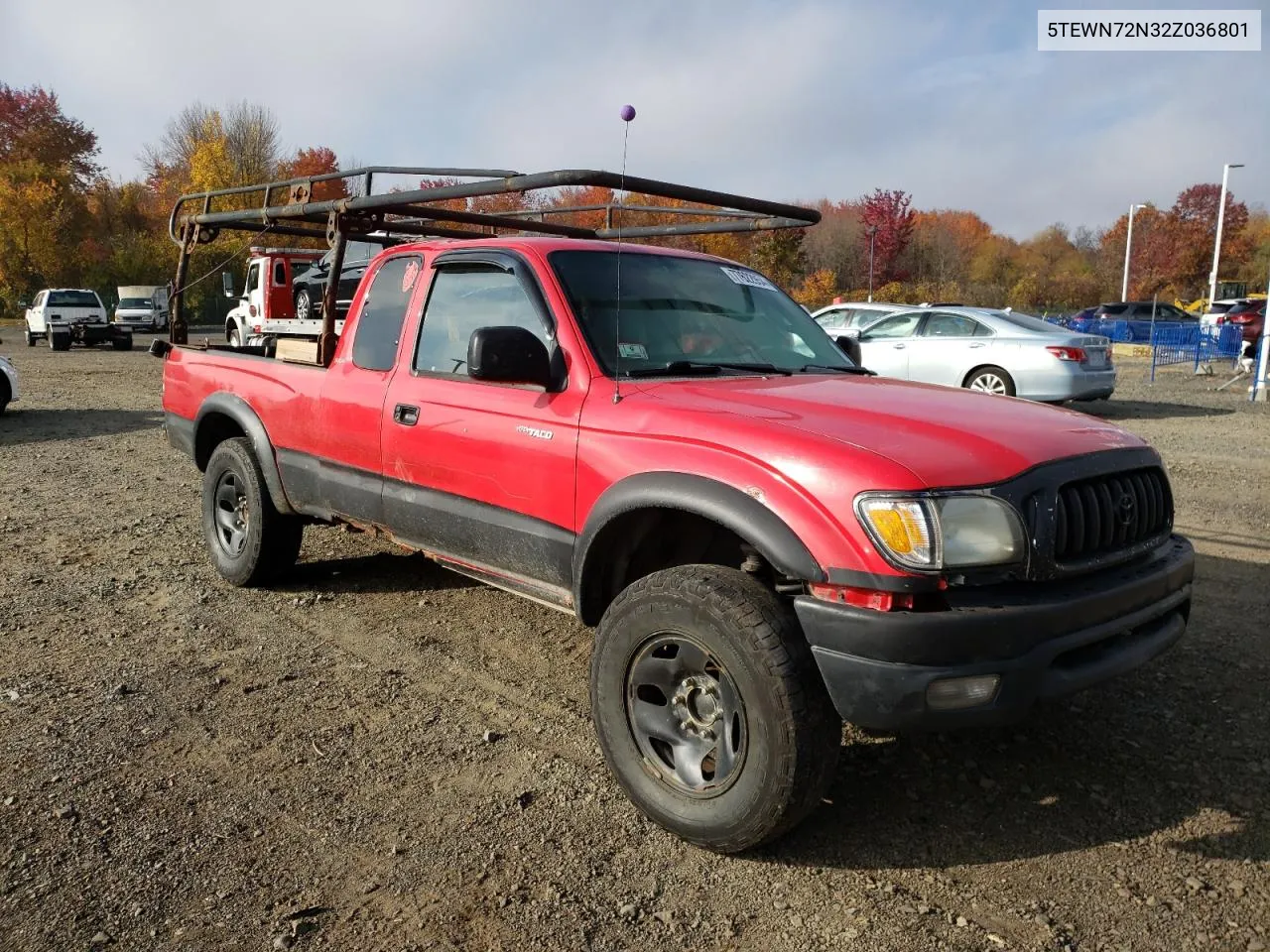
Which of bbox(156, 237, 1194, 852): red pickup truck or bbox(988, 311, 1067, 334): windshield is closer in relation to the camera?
bbox(156, 237, 1194, 852): red pickup truck

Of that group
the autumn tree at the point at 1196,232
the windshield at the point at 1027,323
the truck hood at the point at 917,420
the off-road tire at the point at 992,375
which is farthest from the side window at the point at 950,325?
the autumn tree at the point at 1196,232

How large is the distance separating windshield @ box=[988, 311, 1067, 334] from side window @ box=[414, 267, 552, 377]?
10426 mm

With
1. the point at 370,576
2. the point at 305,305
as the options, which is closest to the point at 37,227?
the point at 305,305

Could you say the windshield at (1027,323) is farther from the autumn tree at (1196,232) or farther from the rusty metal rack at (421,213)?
the autumn tree at (1196,232)

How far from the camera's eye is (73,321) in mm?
26531

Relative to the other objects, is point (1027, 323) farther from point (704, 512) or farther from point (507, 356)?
point (704, 512)

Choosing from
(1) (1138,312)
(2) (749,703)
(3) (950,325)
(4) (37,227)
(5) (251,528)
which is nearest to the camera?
(2) (749,703)

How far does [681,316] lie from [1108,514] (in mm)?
1769

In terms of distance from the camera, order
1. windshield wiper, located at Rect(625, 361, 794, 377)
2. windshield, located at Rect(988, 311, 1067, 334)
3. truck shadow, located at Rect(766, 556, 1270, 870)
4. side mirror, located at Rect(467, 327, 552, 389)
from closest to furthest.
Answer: truck shadow, located at Rect(766, 556, 1270, 870)
side mirror, located at Rect(467, 327, 552, 389)
windshield wiper, located at Rect(625, 361, 794, 377)
windshield, located at Rect(988, 311, 1067, 334)

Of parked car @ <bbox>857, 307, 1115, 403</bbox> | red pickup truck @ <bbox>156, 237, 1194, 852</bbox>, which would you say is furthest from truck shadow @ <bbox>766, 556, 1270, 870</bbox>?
parked car @ <bbox>857, 307, 1115, 403</bbox>

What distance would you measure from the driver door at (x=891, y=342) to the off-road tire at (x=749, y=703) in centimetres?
1091

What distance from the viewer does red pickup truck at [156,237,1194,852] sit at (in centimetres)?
257

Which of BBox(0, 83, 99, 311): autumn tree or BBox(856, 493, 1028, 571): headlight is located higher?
BBox(0, 83, 99, 311): autumn tree

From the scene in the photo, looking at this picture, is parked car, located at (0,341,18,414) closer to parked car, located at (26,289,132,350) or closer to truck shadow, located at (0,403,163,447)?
truck shadow, located at (0,403,163,447)
